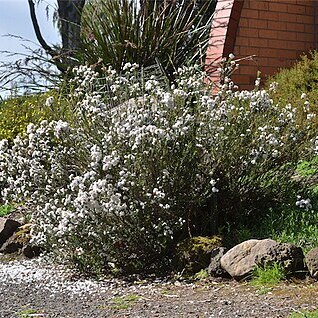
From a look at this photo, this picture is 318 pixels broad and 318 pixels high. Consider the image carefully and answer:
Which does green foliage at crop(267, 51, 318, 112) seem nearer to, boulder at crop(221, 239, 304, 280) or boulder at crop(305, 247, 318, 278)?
boulder at crop(221, 239, 304, 280)

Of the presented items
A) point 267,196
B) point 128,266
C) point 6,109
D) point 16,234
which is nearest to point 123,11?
point 6,109

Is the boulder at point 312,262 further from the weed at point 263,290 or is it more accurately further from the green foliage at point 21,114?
the green foliage at point 21,114

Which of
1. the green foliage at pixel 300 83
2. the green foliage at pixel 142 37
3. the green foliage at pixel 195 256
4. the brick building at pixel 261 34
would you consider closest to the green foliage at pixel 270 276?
the green foliage at pixel 195 256

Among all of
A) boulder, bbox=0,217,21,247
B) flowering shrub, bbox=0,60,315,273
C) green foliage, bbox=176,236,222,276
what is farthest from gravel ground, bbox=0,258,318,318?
boulder, bbox=0,217,21,247

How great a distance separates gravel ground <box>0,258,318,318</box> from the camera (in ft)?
14.5

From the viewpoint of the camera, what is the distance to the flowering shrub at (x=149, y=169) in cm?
576

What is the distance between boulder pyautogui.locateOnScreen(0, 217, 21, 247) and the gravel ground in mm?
1717

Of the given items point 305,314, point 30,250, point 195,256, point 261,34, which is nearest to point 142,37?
point 261,34

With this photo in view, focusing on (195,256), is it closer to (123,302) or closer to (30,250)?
(123,302)

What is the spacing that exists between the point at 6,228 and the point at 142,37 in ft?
13.4

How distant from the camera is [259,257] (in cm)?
524

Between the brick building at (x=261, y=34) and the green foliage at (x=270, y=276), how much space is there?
5484mm

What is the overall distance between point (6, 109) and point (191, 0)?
3.27 m

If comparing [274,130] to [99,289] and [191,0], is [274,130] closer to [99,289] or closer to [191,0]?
[99,289]
